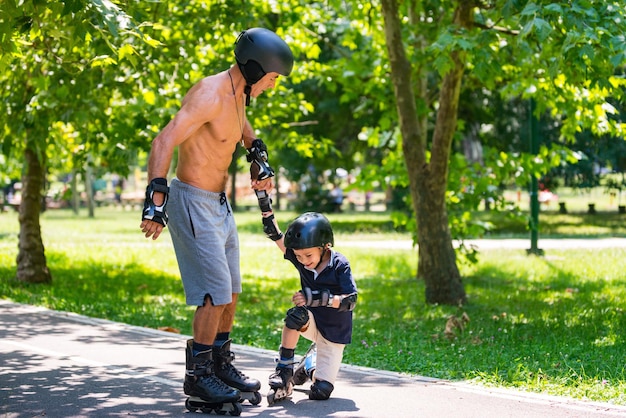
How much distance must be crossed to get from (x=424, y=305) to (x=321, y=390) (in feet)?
19.2

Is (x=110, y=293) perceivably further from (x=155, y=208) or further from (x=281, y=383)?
(x=155, y=208)

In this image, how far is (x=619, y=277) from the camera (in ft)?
Answer: 49.0

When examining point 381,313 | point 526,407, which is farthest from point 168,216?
point 381,313

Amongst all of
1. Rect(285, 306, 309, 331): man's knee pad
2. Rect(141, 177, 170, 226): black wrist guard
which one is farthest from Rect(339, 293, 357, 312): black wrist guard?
Rect(141, 177, 170, 226): black wrist guard

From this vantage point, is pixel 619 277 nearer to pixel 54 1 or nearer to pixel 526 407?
pixel 526 407

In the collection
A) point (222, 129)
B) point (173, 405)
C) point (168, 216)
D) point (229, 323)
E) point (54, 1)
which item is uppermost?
point (54, 1)

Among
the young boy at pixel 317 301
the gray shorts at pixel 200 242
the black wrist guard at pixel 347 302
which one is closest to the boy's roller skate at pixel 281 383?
the young boy at pixel 317 301

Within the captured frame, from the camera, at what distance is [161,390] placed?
6.90 m

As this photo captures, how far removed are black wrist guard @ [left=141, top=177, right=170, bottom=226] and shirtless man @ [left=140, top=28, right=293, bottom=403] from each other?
0.45ft

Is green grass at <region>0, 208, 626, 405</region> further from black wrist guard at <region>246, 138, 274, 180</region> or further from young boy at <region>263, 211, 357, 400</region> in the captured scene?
black wrist guard at <region>246, 138, 274, 180</region>

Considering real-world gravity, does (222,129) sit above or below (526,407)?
above

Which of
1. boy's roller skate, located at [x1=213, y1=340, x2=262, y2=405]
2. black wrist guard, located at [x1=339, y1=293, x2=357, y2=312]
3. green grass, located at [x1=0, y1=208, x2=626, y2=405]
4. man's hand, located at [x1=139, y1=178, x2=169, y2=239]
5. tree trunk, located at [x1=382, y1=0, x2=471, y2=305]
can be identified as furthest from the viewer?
tree trunk, located at [x1=382, y1=0, x2=471, y2=305]

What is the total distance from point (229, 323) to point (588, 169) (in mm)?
25604

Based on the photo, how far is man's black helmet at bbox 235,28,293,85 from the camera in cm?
621
